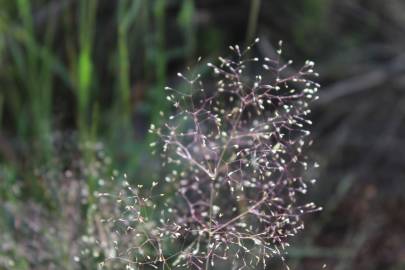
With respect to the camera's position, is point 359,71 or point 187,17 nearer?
point 187,17

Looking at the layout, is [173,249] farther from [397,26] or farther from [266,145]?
[397,26]

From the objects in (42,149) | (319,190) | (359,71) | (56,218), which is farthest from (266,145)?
(359,71)

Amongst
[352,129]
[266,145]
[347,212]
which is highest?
[352,129]

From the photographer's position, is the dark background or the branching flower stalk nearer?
the branching flower stalk

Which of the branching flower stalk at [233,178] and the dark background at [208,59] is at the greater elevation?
the dark background at [208,59]

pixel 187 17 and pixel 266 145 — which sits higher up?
pixel 187 17

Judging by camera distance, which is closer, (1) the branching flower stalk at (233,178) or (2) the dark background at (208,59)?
(1) the branching flower stalk at (233,178)

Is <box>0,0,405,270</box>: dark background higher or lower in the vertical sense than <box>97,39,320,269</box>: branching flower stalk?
higher

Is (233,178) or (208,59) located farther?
(208,59)
